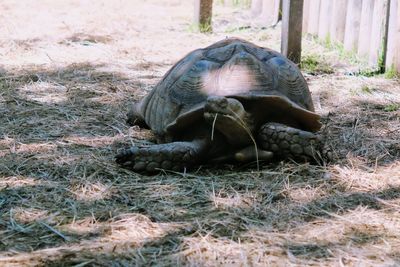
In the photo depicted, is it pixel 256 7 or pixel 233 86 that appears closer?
pixel 233 86

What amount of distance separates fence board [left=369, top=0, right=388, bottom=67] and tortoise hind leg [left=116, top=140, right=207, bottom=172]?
115 inches

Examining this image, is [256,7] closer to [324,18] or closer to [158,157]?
[324,18]

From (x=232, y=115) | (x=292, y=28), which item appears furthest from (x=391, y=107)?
(x=232, y=115)

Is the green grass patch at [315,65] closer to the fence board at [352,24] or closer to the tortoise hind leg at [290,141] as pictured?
the fence board at [352,24]

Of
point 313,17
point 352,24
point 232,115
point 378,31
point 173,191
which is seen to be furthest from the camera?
point 313,17

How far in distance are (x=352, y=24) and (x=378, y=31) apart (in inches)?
18.9

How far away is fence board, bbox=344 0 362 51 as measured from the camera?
6105mm

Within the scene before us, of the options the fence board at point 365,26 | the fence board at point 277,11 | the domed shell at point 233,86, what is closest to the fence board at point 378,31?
the fence board at point 365,26

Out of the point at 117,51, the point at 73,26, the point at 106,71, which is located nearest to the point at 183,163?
the point at 106,71

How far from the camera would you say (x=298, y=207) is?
2.90 metres

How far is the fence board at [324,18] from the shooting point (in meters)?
6.61

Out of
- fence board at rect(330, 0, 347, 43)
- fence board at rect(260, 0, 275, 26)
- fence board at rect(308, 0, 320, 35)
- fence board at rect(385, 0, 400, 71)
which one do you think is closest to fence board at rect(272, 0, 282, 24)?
fence board at rect(260, 0, 275, 26)

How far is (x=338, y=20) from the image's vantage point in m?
6.41

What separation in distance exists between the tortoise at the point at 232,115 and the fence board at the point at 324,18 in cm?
313
